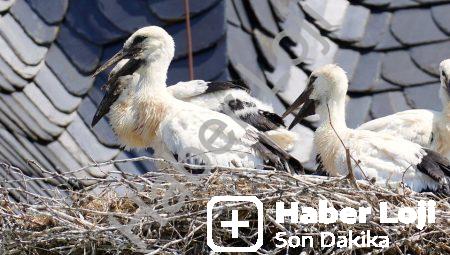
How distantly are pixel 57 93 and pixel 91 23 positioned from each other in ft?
1.36

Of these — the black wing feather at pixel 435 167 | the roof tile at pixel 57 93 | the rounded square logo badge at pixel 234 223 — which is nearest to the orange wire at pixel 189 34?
the roof tile at pixel 57 93

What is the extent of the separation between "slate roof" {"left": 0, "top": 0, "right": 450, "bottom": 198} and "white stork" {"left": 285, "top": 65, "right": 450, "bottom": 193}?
0.72m

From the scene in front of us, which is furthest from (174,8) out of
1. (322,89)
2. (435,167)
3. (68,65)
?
(435,167)

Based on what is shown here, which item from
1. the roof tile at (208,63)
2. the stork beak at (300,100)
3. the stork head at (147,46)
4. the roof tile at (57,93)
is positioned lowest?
the stork beak at (300,100)

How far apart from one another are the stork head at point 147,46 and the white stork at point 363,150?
2.35 ft

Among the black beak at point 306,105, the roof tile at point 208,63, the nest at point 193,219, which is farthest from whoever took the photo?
the roof tile at point 208,63

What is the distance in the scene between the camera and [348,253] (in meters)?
10.5

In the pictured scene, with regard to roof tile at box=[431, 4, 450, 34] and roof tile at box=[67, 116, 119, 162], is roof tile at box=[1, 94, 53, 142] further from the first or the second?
roof tile at box=[431, 4, 450, 34]

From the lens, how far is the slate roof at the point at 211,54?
1315 cm

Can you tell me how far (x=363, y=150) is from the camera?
39.4ft

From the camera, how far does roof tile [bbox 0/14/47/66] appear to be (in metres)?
13.5

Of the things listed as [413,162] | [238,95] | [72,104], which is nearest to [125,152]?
[72,104]

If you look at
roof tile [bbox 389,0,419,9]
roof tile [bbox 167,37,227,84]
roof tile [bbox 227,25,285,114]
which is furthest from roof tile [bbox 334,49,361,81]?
roof tile [bbox 167,37,227,84]

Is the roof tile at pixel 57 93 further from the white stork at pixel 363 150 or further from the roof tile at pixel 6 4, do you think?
the white stork at pixel 363 150
